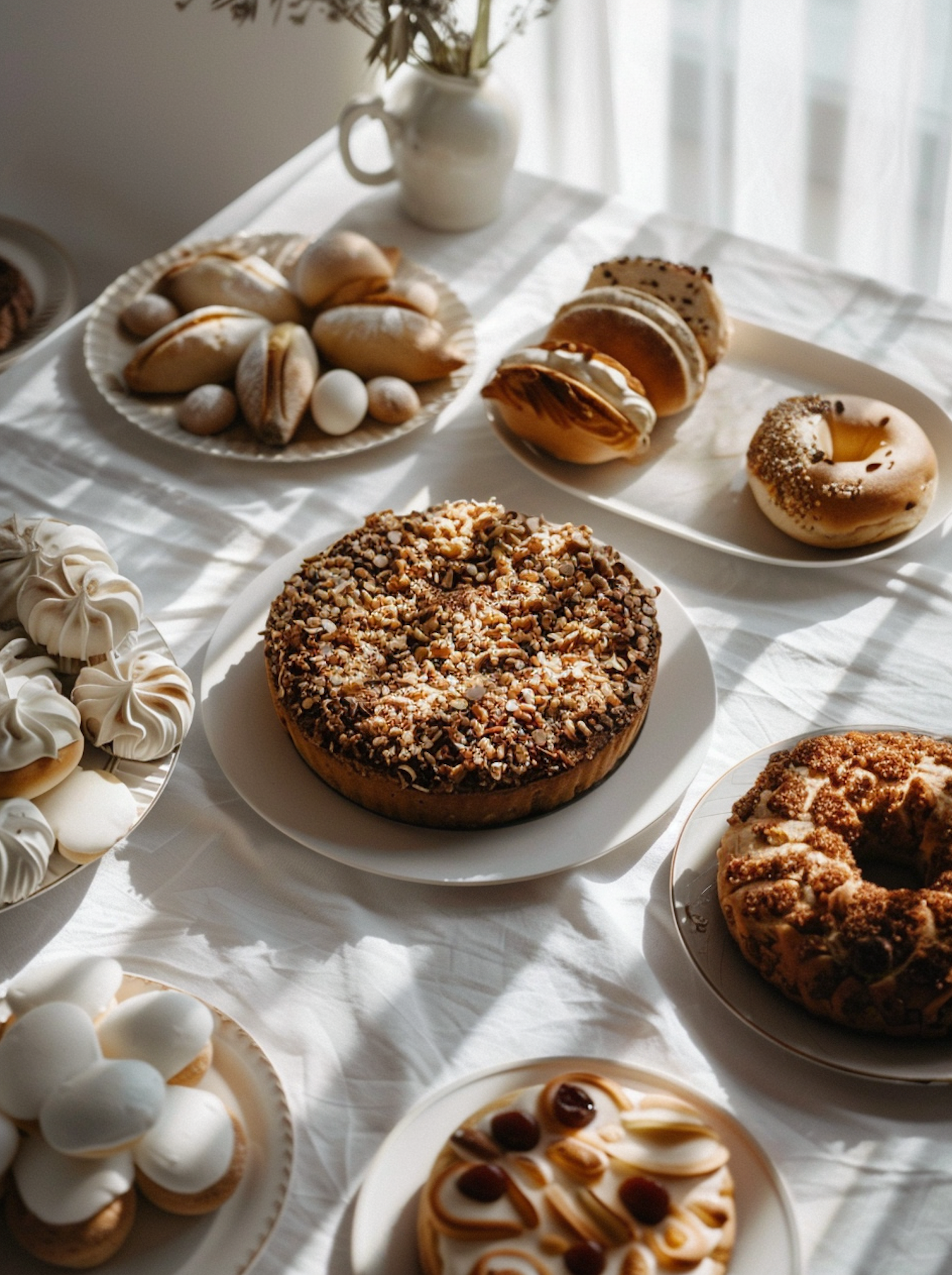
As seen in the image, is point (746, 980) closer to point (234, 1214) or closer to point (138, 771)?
point (234, 1214)

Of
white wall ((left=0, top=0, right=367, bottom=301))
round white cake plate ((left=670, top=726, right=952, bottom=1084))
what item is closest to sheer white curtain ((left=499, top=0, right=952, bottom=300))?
white wall ((left=0, top=0, right=367, bottom=301))

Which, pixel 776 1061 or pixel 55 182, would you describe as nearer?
pixel 776 1061

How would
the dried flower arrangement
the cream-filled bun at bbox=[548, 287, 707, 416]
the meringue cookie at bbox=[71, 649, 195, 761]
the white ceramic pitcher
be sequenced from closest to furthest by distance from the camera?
the meringue cookie at bbox=[71, 649, 195, 761] → the cream-filled bun at bbox=[548, 287, 707, 416] → the dried flower arrangement → the white ceramic pitcher

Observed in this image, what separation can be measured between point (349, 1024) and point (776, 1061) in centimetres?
33

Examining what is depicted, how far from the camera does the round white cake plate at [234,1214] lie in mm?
745

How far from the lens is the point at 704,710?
108 centimetres

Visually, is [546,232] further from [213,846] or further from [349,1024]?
[349,1024]

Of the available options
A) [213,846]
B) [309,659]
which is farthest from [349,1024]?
[309,659]

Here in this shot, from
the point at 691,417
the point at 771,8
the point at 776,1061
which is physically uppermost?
the point at 771,8

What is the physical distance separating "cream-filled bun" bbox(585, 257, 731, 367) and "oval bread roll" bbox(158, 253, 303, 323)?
1.38ft

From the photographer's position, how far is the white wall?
2102 mm

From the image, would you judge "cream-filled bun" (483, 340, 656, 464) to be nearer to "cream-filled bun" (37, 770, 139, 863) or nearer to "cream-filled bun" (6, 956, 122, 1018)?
"cream-filled bun" (37, 770, 139, 863)

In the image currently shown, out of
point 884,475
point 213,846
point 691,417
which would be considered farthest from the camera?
point 691,417

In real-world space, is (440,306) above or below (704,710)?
above
